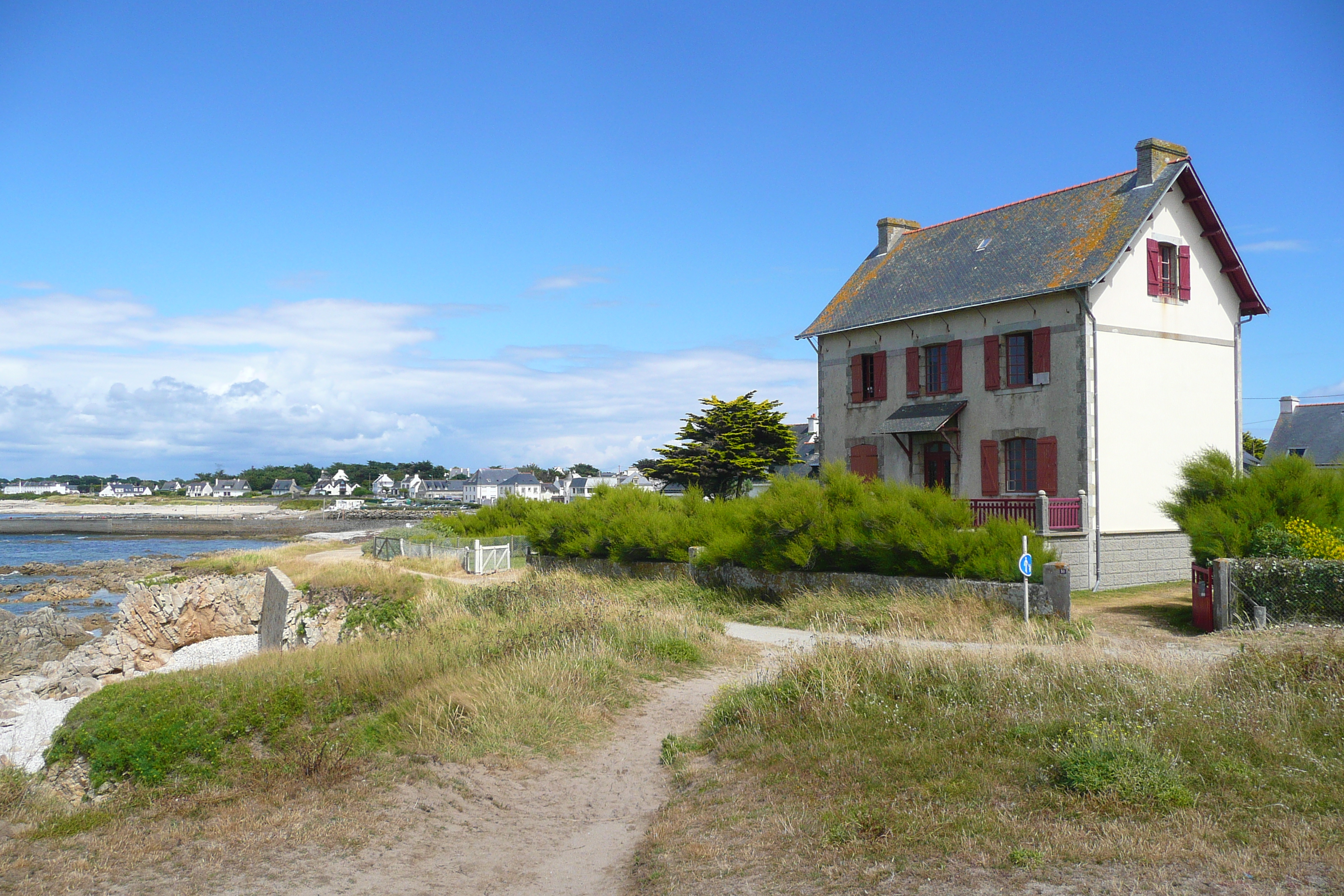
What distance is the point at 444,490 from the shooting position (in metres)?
→ 154

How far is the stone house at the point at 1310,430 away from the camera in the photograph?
41188 millimetres

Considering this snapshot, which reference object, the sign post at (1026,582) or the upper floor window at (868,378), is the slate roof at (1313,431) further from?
the sign post at (1026,582)

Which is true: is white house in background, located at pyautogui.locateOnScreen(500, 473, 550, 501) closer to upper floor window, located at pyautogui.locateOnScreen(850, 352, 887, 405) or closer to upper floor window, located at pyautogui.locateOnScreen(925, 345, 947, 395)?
upper floor window, located at pyautogui.locateOnScreen(850, 352, 887, 405)

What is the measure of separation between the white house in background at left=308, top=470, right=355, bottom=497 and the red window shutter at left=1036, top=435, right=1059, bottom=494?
492 feet

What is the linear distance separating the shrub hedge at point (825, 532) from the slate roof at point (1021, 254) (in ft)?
22.3

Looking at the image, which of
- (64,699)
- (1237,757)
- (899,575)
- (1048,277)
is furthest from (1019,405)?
(64,699)

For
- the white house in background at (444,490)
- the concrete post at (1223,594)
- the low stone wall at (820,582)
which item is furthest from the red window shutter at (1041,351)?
the white house in background at (444,490)

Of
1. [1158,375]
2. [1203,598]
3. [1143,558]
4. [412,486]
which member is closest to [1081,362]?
[1158,375]

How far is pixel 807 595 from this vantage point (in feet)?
59.0

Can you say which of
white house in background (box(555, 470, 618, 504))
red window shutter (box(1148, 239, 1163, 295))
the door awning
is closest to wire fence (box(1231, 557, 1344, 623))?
the door awning

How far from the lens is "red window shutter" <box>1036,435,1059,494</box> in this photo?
2198 centimetres

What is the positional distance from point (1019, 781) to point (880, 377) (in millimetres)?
21138

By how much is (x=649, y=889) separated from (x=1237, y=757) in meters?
4.15

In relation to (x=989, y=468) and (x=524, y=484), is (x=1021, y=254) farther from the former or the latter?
(x=524, y=484)
